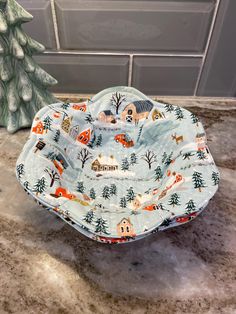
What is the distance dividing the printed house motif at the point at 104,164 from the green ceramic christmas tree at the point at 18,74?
0.80 feet

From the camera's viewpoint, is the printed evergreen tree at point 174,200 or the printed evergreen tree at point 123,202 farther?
the printed evergreen tree at point 123,202

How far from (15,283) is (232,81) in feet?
2.82

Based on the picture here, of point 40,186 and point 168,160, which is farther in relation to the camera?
point 168,160

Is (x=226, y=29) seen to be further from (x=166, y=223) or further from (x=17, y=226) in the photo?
(x=17, y=226)

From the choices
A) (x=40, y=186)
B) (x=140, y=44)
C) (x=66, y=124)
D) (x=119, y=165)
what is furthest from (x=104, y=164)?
(x=140, y=44)

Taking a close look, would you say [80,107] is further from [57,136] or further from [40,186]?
[40,186]

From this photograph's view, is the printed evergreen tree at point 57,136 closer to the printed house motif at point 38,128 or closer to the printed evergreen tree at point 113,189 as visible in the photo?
the printed house motif at point 38,128

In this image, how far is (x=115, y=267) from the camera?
0.54 metres

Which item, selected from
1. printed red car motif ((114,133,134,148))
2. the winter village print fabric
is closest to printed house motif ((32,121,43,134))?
the winter village print fabric

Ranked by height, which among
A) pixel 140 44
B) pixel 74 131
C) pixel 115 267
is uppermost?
pixel 140 44

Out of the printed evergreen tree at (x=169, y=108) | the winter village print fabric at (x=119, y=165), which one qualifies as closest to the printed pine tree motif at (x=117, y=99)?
the winter village print fabric at (x=119, y=165)

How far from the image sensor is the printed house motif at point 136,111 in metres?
0.74

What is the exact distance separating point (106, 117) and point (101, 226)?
370 millimetres

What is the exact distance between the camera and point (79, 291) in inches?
20.0
